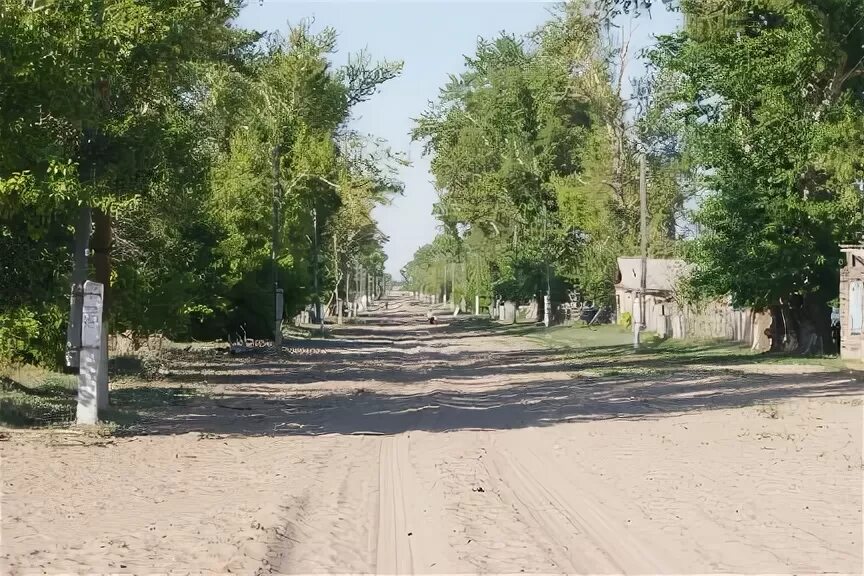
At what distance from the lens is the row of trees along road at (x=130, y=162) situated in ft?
55.3

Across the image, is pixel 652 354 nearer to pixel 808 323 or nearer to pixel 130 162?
pixel 808 323

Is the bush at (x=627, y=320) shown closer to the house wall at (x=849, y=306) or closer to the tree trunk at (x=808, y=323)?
the tree trunk at (x=808, y=323)

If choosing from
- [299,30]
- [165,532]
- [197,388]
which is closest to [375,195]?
[299,30]

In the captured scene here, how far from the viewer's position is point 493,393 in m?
27.9

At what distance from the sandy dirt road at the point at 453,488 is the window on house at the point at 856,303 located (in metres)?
10.0

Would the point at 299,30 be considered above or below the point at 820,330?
above

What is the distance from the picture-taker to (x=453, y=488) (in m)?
13.1

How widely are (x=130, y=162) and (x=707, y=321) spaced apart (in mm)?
41097

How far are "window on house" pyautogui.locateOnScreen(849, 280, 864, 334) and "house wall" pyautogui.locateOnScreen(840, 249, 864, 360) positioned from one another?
79mm

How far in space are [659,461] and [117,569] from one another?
8.33m

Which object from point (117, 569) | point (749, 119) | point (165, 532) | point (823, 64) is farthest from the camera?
point (749, 119)

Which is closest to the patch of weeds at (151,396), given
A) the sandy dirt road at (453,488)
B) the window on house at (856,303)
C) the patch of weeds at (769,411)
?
the sandy dirt road at (453,488)

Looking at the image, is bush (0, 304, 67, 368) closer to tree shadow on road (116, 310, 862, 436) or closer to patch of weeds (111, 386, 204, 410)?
patch of weeds (111, 386, 204, 410)

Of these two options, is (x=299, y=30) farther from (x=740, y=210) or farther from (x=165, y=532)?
(x=165, y=532)
